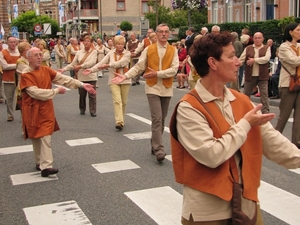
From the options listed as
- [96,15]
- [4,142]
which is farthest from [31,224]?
[96,15]

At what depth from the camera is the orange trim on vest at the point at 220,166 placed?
10.1 ft

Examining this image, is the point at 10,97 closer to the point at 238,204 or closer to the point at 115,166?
the point at 115,166

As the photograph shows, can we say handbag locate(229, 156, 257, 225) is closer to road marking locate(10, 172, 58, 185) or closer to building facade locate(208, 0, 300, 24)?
road marking locate(10, 172, 58, 185)

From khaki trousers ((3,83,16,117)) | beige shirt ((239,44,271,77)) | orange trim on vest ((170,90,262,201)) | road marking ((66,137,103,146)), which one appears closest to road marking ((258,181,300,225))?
orange trim on vest ((170,90,262,201))

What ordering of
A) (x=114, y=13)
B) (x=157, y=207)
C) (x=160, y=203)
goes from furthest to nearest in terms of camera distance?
(x=114, y=13) < (x=160, y=203) < (x=157, y=207)

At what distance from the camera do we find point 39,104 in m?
7.40

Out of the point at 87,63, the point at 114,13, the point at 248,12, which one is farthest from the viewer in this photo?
the point at 114,13

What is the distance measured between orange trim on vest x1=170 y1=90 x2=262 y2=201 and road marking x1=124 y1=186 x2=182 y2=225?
236cm

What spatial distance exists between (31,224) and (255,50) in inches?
309

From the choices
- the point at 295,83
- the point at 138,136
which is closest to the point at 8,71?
the point at 138,136

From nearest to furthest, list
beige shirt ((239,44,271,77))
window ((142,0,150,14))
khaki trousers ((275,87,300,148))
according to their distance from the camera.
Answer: khaki trousers ((275,87,300,148)) → beige shirt ((239,44,271,77)) → window ((142,0,150,14))

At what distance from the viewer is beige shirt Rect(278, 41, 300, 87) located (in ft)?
27.5

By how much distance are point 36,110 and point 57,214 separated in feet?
6.51

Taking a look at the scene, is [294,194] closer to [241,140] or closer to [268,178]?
[268,178]
